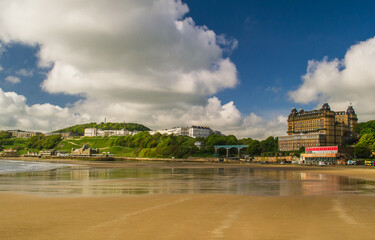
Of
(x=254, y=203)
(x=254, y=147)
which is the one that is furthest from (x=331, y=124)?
(x=254, y=203)

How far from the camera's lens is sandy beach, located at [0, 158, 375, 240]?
34.4 feet

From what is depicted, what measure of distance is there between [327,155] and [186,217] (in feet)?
317

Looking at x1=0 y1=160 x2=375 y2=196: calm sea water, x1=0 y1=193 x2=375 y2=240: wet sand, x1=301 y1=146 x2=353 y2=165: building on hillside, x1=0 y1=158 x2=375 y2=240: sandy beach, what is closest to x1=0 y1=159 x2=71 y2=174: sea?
x1=0 y1=160 x2=375 y2=196: calm sea water

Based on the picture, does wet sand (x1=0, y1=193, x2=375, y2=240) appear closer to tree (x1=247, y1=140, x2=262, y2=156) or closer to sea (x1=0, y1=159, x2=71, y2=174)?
sea (x1=0, y1=159, x2=71, y2=174)

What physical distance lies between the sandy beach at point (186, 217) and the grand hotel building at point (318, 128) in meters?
142

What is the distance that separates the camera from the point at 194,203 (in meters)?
16.7

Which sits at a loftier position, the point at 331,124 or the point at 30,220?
the point at 331,124

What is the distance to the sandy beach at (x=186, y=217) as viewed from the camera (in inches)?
413

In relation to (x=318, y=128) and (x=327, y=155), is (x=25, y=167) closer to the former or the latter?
(x=327, y=155)

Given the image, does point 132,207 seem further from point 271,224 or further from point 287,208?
point 287,208

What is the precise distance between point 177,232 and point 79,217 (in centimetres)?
518

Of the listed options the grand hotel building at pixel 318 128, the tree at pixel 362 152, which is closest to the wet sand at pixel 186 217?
the tree at pixel 362 152

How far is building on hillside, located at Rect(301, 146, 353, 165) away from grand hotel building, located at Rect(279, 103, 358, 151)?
48.2 meters

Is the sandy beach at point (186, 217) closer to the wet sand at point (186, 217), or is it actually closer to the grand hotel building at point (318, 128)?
the wet sand at point (186, 217)
